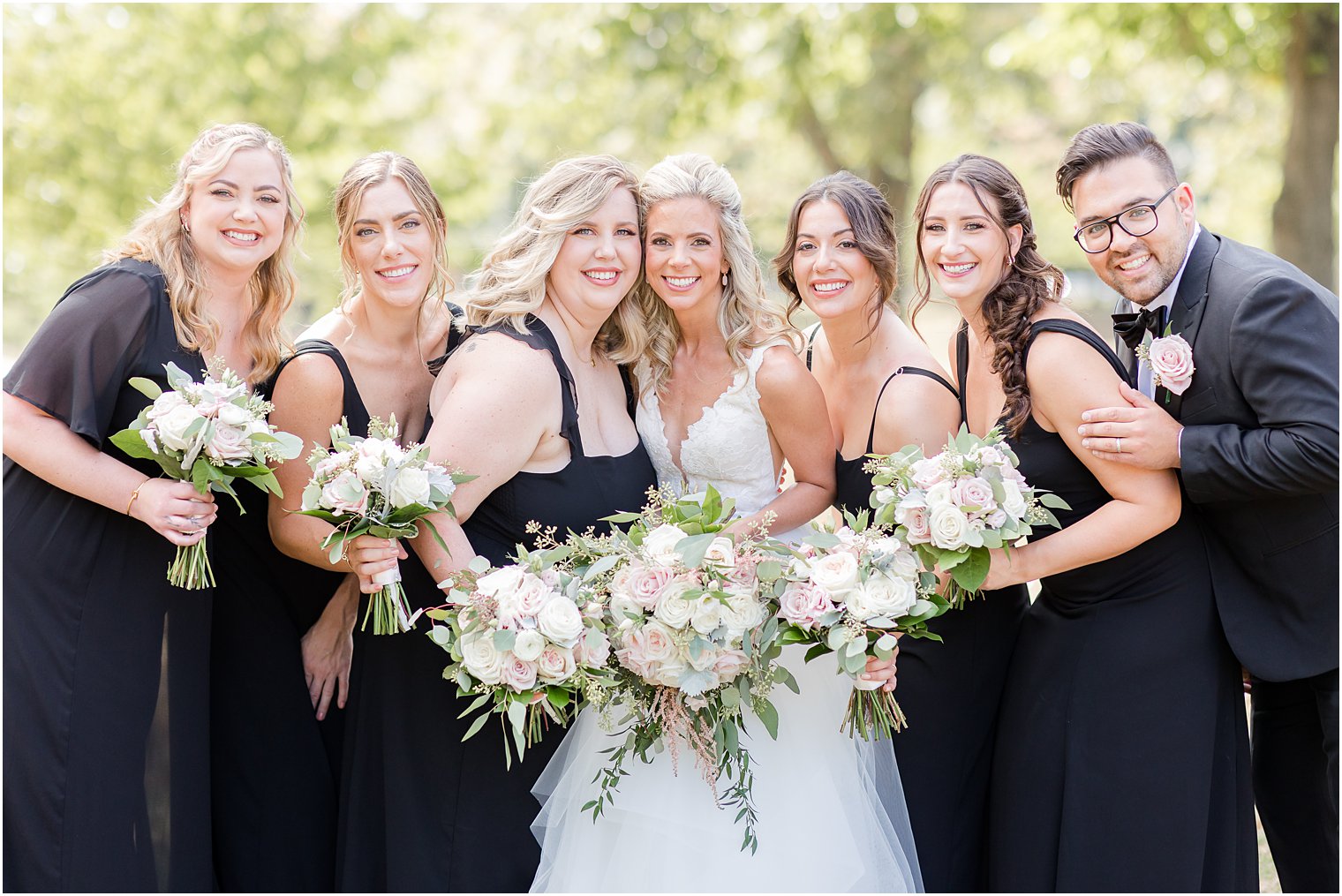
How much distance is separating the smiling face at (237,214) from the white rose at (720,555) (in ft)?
6.99

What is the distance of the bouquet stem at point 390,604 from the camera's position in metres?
3.79

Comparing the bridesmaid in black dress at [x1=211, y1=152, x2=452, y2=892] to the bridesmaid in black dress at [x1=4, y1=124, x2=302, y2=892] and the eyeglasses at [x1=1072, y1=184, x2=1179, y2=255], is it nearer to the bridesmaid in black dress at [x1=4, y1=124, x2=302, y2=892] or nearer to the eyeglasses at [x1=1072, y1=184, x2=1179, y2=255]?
the bridesmaid in black dress at [x1=4, y1=124, x2=302, y2=892]

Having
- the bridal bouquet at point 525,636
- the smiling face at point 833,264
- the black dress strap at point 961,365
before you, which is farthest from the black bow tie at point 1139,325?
the bridal bouquet at point 525,636

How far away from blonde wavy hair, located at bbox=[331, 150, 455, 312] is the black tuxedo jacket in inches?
115

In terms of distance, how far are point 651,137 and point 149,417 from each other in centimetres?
→ 1757

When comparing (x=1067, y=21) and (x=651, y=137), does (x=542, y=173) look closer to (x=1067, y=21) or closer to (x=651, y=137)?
(x=1067, y=21)

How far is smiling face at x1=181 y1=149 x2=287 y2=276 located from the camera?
13.8 ft

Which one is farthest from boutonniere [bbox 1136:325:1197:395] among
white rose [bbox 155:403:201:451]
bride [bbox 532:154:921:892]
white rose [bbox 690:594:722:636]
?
white rose [bbox 155:403:201:451]

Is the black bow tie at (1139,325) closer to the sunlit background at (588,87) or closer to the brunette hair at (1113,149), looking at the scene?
the brunette hair at (1113,149)

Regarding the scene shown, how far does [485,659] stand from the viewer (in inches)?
142

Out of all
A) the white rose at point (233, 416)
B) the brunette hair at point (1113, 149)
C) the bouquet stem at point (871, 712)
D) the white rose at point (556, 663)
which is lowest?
the bouquet stem at point (871, 712)

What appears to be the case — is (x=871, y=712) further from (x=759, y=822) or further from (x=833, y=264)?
(x=833, y=264)

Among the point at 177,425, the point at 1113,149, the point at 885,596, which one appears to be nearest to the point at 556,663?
the point at 885,596

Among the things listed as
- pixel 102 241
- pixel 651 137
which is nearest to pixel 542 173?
pixel 102 241
